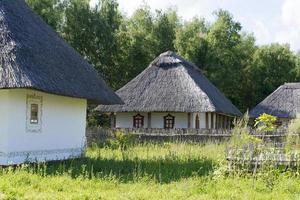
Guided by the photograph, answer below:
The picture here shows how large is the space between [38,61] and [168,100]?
15.6m

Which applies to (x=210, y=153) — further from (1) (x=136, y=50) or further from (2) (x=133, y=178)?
(1) (x=136, y=50)

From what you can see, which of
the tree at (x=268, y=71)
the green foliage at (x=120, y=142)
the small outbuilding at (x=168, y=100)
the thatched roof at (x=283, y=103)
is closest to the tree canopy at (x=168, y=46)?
the tree at (x=268, y=71)

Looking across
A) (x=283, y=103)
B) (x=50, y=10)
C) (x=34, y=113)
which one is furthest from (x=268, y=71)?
(x=34, y=113)

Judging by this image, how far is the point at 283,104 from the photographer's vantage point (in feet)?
122

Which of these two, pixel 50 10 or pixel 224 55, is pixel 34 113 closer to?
pixel 50 10

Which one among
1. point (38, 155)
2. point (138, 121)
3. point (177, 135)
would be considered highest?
point (138, 121)

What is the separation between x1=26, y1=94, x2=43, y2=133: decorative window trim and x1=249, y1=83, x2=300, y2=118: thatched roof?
24600 millimetres

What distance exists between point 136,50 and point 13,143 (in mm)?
30327

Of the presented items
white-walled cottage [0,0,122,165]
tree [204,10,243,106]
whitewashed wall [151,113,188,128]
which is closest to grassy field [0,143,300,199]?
white-walled cottage [0,0,122,165]

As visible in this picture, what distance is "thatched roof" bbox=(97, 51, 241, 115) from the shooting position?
93.1 ft

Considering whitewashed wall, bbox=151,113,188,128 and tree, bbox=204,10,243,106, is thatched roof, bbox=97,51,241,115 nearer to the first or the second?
whitewashed wall, bbox=151,113,188,128

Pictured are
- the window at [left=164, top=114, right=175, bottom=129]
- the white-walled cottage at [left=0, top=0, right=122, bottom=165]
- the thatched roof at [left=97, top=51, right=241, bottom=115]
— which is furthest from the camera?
the window at [left=164, top=114, right=175, bottom=129]

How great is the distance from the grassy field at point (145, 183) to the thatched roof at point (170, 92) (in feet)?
46.9

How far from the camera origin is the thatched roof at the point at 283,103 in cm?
3656
